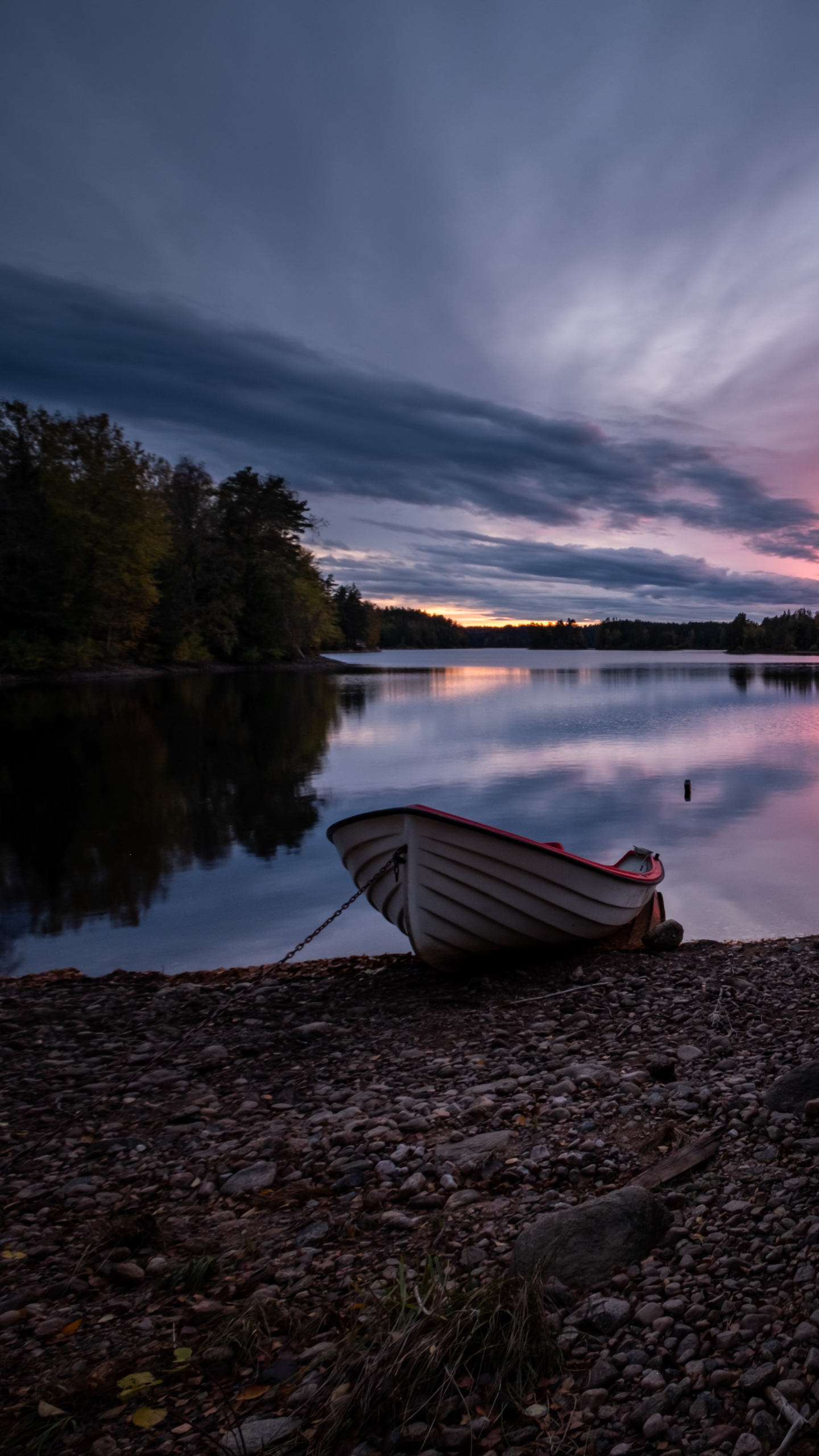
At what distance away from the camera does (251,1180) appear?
3.70 m

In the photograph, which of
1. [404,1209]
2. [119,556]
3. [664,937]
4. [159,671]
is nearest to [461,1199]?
[404,1209]

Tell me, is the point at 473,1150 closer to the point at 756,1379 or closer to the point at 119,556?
the point at 756,1379

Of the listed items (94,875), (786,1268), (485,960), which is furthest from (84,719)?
(786,1268)

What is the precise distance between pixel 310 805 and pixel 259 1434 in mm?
14587

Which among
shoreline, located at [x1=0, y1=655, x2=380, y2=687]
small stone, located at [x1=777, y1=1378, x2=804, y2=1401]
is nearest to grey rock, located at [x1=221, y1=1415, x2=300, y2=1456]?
small stone, located at [x1=777, y1=1378, x2=804, y2=1401]

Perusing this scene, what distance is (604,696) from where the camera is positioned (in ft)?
Answer: 159

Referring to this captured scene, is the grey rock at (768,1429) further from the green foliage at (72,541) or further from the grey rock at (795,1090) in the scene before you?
the green foliage at (72,541)

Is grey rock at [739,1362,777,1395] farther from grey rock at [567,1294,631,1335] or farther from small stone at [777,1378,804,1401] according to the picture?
grey rock at [567,1294,631,1335]

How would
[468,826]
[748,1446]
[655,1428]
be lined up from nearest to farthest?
[748,1446] → [655,1428] → [468,826]

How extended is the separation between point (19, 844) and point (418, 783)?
9.85 metres

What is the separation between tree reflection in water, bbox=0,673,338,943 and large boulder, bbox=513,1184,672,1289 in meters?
7.44

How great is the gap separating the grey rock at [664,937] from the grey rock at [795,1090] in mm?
3969

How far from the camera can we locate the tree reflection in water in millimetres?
10727

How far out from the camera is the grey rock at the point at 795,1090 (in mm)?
3629
